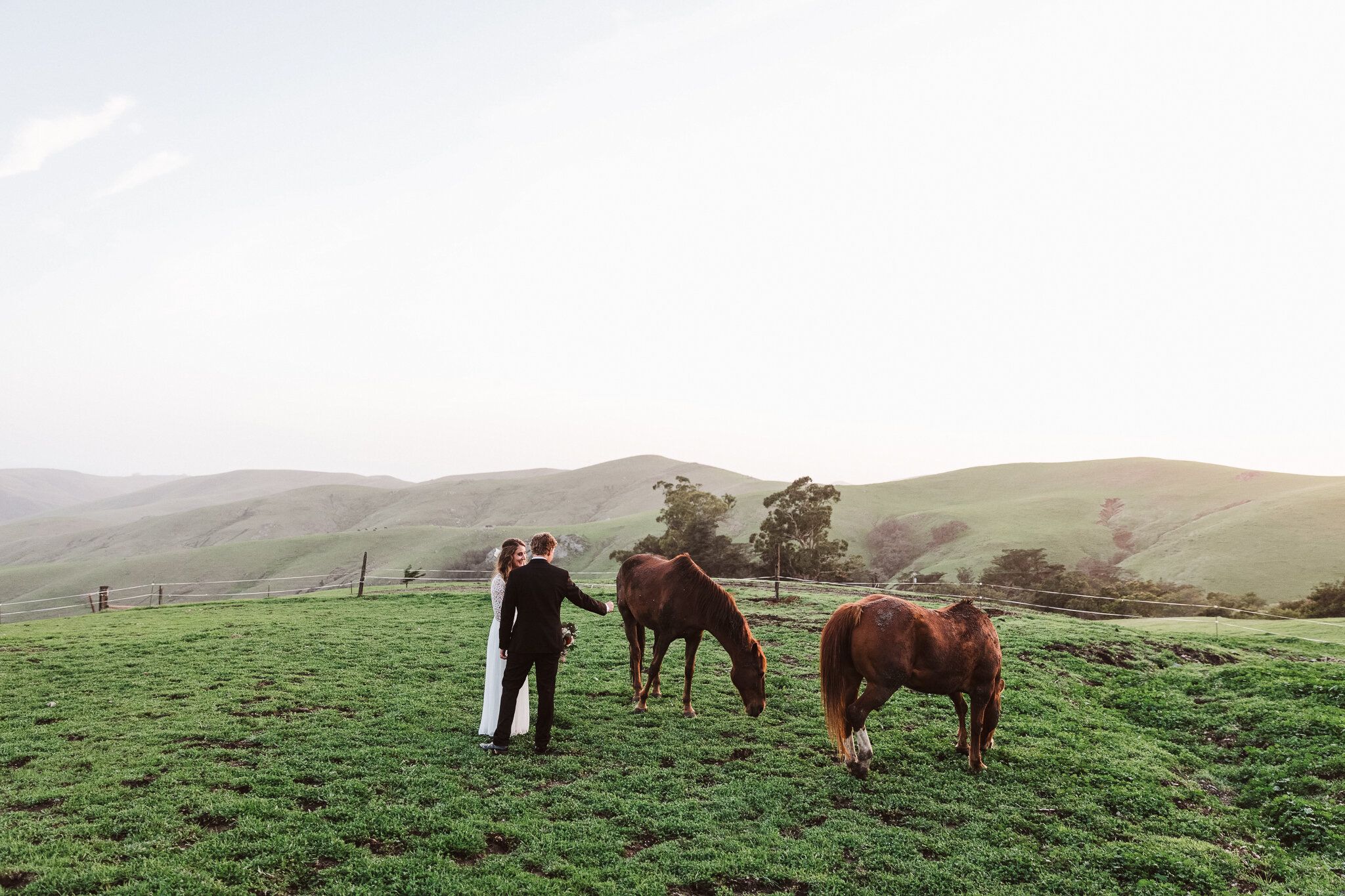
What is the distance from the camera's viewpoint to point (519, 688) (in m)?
7.87

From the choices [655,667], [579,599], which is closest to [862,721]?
[655,667]

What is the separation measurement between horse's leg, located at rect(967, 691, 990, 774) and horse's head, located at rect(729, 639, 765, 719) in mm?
2697

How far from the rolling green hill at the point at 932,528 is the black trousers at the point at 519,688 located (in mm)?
55024

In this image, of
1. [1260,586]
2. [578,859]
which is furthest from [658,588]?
[1260,586]

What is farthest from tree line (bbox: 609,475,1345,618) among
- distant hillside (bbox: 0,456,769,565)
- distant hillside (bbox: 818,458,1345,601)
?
distant hillside (bbox: 0,456,769,565)

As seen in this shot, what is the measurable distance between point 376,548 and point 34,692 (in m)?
91.0

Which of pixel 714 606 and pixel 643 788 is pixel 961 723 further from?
pixel 643 788

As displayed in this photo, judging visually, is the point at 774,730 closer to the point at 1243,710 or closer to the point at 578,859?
the point at 578,859

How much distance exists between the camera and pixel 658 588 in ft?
32.0

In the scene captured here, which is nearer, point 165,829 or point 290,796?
point 165,829

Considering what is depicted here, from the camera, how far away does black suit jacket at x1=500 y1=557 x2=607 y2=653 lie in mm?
7723

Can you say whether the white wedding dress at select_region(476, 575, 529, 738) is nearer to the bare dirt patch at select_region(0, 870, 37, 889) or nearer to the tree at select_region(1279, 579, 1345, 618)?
the bare dirt patch at select_region(0, 870, 37, 889)

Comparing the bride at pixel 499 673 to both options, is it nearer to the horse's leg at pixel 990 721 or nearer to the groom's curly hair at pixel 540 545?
the groom's curly hair at pixel 540 545

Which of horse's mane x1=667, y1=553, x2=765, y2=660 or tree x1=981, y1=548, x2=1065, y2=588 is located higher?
horse's mane x1=667, y1=553, x2=765, y2=660
